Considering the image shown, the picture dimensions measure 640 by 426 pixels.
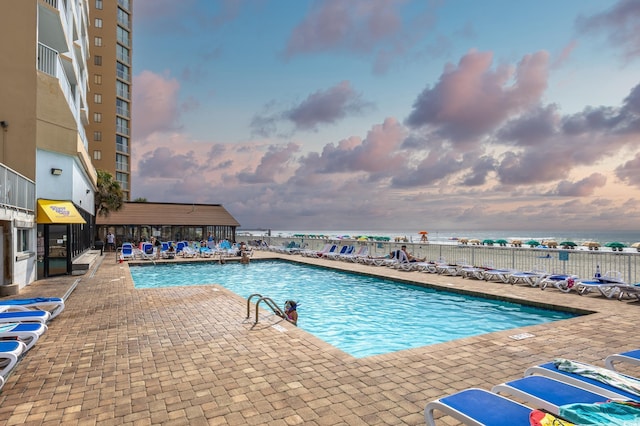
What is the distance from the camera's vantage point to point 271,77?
20.6 m

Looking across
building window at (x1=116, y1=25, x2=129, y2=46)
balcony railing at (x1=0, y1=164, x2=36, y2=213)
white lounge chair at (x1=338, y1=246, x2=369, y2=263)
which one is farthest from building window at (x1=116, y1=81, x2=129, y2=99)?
white lounge chair at (x1=338, y1=246, x2=369, y2=263)

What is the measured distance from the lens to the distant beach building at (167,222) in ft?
94.6

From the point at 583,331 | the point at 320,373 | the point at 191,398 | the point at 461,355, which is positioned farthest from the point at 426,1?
the point at 191,398

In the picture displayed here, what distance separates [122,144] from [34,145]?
38572 millimetres

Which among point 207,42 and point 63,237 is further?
point 207,42

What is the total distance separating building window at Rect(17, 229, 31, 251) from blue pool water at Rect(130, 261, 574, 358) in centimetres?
369

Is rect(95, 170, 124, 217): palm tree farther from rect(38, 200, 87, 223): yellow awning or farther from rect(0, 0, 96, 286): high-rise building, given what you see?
rect(38, 200, 87, 223): yellow awning

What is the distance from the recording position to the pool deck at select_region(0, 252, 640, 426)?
3396 mm

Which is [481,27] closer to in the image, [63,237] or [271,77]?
[271,77]

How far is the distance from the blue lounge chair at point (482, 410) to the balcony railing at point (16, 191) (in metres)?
10.4

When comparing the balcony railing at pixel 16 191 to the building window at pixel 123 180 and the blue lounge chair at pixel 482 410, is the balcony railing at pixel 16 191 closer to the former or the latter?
the blue lounge chair at pixel 482 410

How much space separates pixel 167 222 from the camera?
29562mm

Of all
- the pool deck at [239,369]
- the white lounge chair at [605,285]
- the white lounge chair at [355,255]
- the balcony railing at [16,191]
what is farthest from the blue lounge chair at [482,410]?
the white lounge chair at [355,255]

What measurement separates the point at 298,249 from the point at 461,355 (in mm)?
19173
